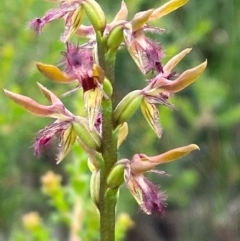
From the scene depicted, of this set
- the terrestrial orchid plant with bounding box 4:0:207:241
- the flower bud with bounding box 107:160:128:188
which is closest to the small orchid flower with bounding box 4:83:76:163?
the terrestrial orchid plant with bounding box 4:0:207:241

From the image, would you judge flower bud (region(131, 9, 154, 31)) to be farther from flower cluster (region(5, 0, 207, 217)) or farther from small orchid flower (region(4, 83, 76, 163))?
small orchid flower (region(4, 83, 76, 163))

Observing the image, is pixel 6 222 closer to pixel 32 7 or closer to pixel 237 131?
pixel 32 7

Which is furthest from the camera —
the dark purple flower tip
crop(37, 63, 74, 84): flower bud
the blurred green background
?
the blurred green background

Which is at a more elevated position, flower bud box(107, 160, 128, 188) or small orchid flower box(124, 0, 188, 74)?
small orchid flower box(124, 0, 188, 74)

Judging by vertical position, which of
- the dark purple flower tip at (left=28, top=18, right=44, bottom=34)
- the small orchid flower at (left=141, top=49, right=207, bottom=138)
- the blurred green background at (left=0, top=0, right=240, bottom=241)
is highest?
the dark purple flower tip at (left=28, top=18, right=44, bottom=34)

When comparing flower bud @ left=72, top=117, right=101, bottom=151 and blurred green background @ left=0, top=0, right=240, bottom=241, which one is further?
blurred green background @ left=0, top=0, right=240, bottom=241

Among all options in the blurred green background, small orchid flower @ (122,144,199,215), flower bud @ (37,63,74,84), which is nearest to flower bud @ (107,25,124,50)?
flower bud @ (37,63,74,84)

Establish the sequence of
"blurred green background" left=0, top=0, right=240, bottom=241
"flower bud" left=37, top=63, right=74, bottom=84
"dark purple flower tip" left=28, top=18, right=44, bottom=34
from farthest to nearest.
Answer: "blurred green background" left=0, top=0, right=240, bottom=241, "dark purple flower tip" left=28, top=18, right=44, bottom=34, "flower bud" left=37, top=63, right=74, bottom=84

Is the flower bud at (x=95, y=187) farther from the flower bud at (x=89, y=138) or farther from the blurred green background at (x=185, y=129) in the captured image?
the blurred green background at (x=185, y=129)

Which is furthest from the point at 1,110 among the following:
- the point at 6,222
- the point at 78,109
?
the point at 78,109
